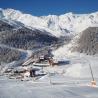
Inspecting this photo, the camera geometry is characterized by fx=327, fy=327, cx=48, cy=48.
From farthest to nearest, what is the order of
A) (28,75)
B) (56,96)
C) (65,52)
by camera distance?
(65,52) < (28,75) < (56,96)

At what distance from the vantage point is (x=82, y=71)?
11556 centimetres

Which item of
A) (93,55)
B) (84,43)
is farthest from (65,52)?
(93,55)

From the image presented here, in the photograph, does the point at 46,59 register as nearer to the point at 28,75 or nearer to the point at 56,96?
the point at 28,75

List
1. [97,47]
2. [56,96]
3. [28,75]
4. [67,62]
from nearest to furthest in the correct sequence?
[56,96] → [28,75] → [67,62] → [97,47]

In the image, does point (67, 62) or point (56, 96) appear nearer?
point (56, 96)

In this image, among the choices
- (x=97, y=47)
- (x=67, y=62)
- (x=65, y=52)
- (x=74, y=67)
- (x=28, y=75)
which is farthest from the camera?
(x=65, y=52)

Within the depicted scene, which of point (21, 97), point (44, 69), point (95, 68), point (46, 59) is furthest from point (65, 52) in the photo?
point (21, 97)

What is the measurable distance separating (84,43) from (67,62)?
188 ft

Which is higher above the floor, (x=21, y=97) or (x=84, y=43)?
(x=84, y=43)

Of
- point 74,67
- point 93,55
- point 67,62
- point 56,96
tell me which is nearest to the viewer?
point 56,96

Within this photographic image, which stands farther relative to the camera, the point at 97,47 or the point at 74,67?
the point at 97,47

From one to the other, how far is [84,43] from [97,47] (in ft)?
56.7

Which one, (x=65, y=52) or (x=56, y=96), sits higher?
(x=65, y=52)

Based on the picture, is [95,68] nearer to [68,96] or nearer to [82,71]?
[82,71]
